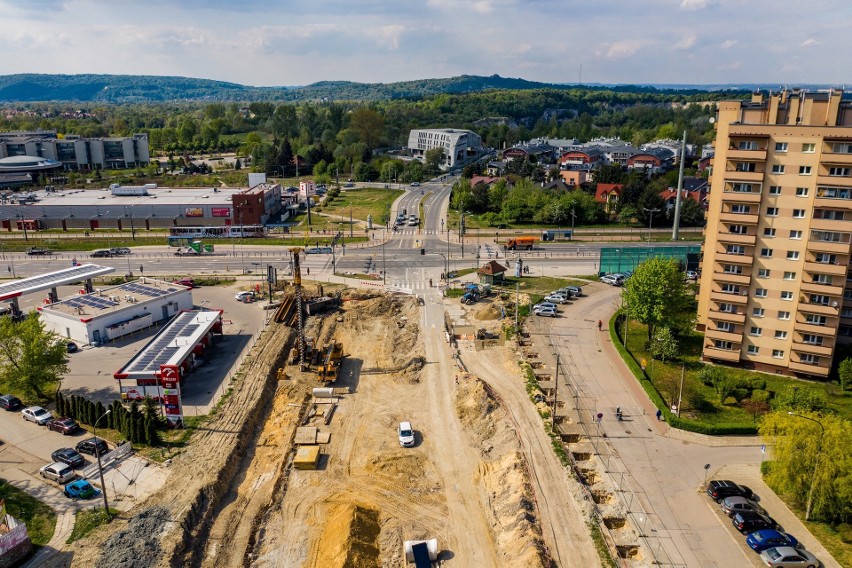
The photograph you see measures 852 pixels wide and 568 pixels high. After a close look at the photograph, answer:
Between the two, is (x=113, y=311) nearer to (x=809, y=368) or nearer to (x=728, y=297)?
(x=728, y=297)

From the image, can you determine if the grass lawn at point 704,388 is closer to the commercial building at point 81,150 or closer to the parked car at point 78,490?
the parked car at point 78,490

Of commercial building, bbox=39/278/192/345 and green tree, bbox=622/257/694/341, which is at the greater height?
green tree, bbox=622/257/694/341

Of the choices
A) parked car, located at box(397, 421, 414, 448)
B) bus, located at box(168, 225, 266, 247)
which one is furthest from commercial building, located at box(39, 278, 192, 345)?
bus, located at box(168, 225, 266, 247)

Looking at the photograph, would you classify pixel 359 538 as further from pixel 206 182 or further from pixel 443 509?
pixel 206 182

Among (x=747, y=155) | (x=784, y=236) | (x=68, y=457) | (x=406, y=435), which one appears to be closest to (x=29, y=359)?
(x=68, y=457)

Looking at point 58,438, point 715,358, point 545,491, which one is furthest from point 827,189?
point 58,438

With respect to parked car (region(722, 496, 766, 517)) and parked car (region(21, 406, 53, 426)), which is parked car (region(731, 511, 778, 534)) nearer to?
parked car (region(722, 496, 766, 517))

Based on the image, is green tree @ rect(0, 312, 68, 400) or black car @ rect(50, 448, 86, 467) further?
green tree @ rect(0, 312, 68, 400)
